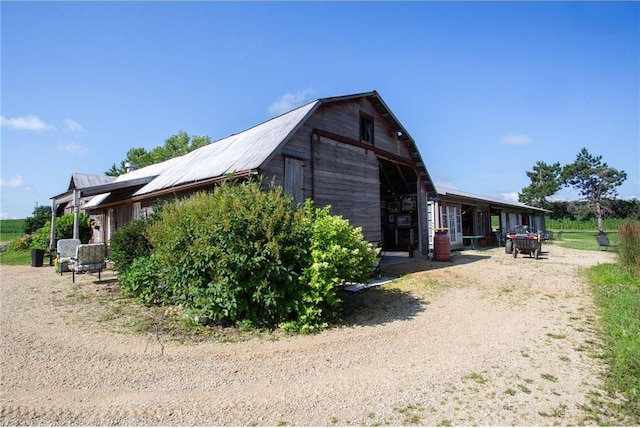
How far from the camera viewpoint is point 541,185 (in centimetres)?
5009

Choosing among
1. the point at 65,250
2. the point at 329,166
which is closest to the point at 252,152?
the point at 329,166

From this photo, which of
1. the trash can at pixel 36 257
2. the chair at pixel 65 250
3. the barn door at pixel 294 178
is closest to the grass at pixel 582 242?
the barn door at pixel 294 178

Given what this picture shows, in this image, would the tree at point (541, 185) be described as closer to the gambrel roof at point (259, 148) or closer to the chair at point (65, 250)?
the gambrel roof at point (259, 148)

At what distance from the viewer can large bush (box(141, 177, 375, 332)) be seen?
5.52m

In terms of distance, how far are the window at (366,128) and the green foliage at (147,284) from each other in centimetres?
831

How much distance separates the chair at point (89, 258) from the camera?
9984 mm

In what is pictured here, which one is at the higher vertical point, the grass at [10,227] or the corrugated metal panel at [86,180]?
the corrugated metal panel at [86,180]

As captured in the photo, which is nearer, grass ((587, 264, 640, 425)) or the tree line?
grass ((587, 264, 640, 425))

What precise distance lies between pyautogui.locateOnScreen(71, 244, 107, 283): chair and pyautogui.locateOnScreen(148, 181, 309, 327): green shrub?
18.4 feet

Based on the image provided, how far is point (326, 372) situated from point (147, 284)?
5433mm

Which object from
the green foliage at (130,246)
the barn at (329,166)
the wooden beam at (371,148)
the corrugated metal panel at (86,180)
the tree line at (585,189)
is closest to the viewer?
the green foliage at (130,246)

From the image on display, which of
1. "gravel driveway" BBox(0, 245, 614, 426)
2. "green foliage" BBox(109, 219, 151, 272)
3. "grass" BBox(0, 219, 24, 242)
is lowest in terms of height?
"gravel driveway" BBox(0, 245, 614, 426)

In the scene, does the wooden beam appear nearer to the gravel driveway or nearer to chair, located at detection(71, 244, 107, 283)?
the gravel driveway

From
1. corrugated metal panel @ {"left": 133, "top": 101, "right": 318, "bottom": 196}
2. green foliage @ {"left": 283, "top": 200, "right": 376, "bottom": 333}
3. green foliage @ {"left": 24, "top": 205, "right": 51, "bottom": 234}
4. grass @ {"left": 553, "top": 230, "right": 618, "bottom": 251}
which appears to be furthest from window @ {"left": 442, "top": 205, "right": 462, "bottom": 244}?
green foliage @ {"left": 24, "top": 205, "right": 51, "bottom": 234}
